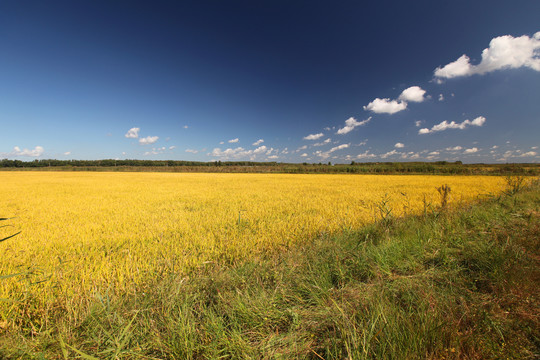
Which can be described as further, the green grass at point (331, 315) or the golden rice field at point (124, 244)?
the golden rice field at point (124, 244)

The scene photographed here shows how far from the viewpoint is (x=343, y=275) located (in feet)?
7.73

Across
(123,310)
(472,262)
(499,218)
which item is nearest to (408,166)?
(499,218)

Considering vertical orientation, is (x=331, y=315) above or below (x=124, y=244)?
above

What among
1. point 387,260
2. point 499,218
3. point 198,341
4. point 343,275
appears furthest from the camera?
point 499,218

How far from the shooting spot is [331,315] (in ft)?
5.53

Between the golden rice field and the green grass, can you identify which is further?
the golden rice field

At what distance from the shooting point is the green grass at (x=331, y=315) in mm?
1364

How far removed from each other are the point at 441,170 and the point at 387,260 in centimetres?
5186

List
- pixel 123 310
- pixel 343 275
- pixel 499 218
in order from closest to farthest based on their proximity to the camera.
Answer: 1. pixel 123 310
2. pixel 343 275
3. pixel 499 218

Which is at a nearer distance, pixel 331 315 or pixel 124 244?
pixel 331 315

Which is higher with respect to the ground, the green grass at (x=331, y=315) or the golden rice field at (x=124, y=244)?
the green grass at (x=331, y=315)

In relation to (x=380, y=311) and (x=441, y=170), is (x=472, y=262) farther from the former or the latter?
(x=441, y=170)

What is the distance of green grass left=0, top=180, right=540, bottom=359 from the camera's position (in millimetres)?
1364

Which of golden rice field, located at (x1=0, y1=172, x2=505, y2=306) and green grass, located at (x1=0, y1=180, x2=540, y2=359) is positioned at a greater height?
green grass, located at (x1=0, y1=180, x2=540, y2=359)
